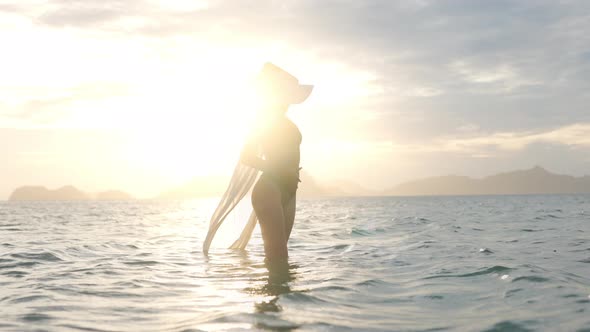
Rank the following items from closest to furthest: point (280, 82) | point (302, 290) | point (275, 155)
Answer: point (302, 290) → point (275, 155) → point (280, 82)

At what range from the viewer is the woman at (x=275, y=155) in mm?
7559

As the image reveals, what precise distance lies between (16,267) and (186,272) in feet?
9.67

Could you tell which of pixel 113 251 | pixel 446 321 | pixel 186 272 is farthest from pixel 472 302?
pixel 113 251

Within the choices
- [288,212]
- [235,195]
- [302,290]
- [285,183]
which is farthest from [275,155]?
[302,290]

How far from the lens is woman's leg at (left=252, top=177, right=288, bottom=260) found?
7.48 m

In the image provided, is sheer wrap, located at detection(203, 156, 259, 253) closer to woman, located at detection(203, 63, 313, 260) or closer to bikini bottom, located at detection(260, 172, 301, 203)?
woman, located at detection(203, 63, 313, 260)

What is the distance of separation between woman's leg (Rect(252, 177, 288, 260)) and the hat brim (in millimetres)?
1397

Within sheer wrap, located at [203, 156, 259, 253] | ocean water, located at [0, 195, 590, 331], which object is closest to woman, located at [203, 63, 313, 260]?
ocean water, located at [0, 195, 590, 331]

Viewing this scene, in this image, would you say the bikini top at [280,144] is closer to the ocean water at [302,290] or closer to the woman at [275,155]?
the woman at [275,155]

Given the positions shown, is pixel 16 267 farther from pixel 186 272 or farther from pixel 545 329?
pixel 545 329

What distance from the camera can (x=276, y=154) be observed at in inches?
309

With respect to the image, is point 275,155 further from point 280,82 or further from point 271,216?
point 280,82

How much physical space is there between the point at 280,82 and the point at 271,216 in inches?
83.0

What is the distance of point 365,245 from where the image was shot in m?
11.7
